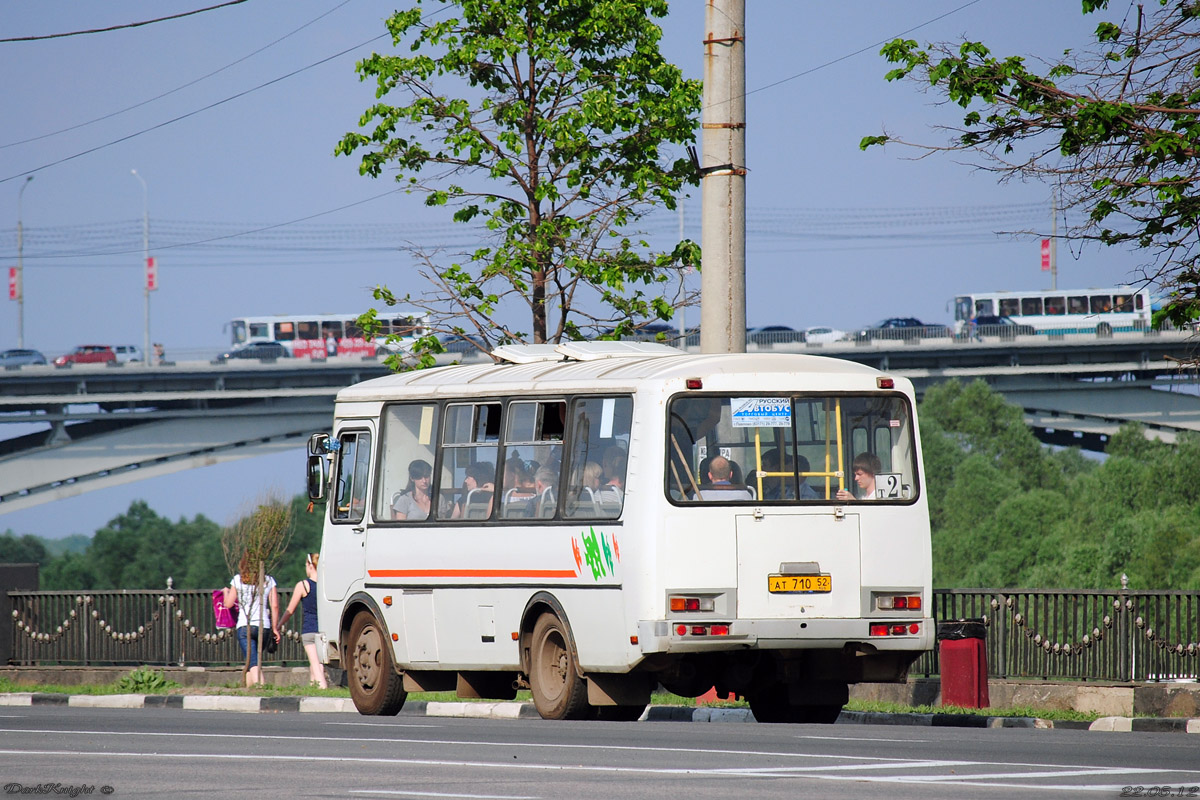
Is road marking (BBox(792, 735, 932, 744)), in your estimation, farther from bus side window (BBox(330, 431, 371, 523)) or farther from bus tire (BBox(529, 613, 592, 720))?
bus side window (BBox(330, 431, 371, 523))

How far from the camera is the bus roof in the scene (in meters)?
13.5

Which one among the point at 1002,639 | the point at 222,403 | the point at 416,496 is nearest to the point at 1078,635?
the point at 1002,639

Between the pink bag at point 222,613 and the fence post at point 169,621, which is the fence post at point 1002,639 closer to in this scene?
the pink bag at point 222,613

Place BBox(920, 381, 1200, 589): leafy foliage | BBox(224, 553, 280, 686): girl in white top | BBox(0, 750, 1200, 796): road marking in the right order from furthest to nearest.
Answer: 1. BBox(920, 381, 1200, 589): leafy foliage
2. BBox(224, 553, 280, 686): girl in white top
3. BBox(0, 750, 1200, 796): road marking

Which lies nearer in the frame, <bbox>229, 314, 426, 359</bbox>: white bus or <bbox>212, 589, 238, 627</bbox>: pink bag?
<bbox>212, 589, 238, 627</bbox>: pink bag

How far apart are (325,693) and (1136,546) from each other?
4005 cm

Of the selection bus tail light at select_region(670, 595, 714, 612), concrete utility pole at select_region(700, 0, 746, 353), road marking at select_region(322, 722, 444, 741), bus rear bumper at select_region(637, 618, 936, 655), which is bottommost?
road marking at select_region(322, 722, 444, 741)

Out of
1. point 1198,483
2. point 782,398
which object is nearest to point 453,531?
point 782,398

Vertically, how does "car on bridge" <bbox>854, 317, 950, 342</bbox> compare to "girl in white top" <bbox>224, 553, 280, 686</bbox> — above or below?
above

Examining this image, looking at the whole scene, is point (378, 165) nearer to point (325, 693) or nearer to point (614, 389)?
point (325, 693)

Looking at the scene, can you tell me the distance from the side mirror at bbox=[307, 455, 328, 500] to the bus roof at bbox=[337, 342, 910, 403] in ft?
2.01

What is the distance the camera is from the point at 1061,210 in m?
14.5

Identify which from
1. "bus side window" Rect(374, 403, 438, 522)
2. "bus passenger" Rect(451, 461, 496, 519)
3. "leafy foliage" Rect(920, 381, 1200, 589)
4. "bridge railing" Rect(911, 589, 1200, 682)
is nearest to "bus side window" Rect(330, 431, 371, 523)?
"bus side window" Rect(374, 403, 438, 522)

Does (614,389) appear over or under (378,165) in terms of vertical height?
under
